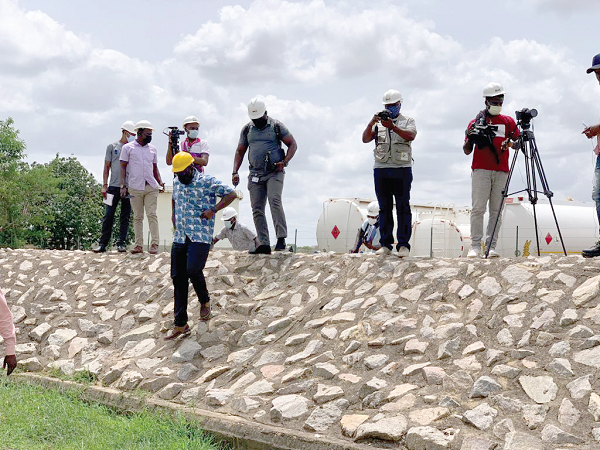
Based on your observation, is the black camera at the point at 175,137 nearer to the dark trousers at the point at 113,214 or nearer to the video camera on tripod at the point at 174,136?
the video camera on tripod at the point at 174,136

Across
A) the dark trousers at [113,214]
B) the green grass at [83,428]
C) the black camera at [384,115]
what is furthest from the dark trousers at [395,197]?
the dark trousers at [113,214]

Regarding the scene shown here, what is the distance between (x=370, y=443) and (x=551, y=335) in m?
2.16

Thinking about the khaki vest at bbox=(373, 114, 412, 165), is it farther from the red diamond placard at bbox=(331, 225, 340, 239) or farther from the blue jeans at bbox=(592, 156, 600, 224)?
the red diamond placard at bbox=(331, 225, 340, 239)

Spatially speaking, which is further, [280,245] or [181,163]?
[280,245]

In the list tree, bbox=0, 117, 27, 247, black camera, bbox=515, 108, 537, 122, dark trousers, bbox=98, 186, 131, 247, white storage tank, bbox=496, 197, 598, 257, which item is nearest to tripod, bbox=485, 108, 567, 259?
black camera, bbox=515, 108, 537, 122

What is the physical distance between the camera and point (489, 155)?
9.15m

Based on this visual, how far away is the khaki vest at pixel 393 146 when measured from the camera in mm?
9195

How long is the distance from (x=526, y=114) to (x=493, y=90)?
20.8 inches

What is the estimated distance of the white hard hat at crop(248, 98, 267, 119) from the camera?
33.7ft

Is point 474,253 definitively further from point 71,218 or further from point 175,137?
point 71,218

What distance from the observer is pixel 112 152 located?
12.8 meters

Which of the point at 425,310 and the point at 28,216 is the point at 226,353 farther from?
the point at 28,216

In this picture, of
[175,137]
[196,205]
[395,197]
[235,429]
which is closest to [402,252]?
[395,197]

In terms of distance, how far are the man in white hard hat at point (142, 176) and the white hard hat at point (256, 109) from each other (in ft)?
8.63
